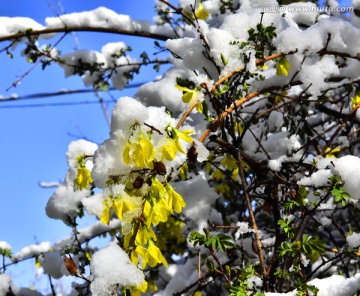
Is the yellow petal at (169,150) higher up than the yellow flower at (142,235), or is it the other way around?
the yellow petal at (169,150)

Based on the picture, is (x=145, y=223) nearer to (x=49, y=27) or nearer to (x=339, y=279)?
(x=339, y=279)

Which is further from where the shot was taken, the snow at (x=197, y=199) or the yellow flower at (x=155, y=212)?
the snow at (x=197, y=199)

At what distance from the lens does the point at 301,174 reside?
7.66ft

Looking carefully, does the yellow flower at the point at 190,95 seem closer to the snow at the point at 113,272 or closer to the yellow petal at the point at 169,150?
the yellow petal at the point at 169,150

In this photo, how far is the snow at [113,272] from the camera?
1.10m

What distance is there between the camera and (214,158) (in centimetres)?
214

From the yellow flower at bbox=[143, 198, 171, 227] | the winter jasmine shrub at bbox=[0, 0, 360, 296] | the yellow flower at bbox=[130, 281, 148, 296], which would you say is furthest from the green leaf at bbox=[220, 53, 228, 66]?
the yellow flower at bbox=[130, 281, 148, 296]

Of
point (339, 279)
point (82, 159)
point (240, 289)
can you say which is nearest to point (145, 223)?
point (240, 289)

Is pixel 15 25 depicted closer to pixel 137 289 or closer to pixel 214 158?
pixel 214 158

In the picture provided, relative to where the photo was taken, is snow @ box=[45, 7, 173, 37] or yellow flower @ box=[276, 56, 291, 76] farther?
snow @ box=[45, 7, 173, 37]

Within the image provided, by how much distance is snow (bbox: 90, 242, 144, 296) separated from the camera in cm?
110

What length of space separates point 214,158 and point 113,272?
1111mm

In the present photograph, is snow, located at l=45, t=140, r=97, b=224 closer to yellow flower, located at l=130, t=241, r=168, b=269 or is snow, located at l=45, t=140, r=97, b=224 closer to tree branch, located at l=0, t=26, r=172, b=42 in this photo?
tree branch, located at l=0, t=26, r=172, b=42

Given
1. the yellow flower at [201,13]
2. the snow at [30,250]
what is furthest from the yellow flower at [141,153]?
the snow at [30,250]
